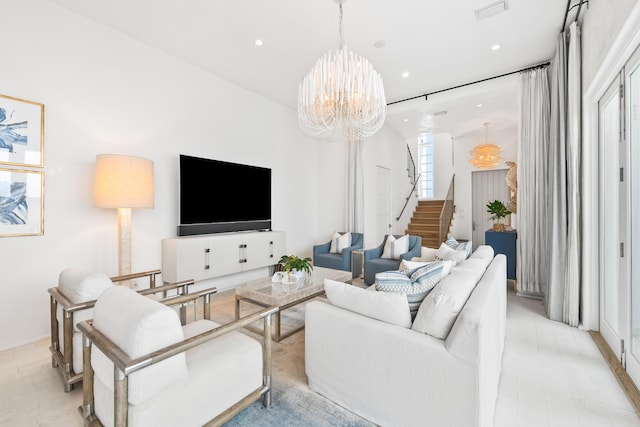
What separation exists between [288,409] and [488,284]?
1494mm

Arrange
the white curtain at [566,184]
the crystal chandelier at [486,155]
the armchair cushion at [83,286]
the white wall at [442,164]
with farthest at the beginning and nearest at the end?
the white wall at [442,164]
the crystal chandelier at [486,155]
the white curtain at [566,184]
the armchair cushion at [83,286]

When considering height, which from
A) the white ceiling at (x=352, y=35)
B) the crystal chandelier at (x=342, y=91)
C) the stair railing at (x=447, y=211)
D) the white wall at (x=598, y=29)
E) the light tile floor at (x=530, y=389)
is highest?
the white ceiling at (x=352, y=35)

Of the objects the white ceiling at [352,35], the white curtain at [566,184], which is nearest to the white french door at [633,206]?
the white curtain at [566,184]

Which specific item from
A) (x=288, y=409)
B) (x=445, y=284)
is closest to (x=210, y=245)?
(x=288, y=409)

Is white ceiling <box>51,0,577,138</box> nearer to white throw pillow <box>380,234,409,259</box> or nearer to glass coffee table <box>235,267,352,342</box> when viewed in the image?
white throw pillow <box>380,234,409,259</box>

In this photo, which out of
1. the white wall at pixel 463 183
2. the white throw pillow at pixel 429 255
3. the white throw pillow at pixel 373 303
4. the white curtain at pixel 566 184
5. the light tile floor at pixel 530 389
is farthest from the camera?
the white wall at pixel 463 183

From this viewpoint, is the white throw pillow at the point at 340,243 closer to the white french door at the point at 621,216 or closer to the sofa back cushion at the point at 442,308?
the white french door at the point at 621,216

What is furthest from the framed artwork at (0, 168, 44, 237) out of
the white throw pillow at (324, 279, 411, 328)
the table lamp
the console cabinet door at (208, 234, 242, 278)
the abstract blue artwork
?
the white throw pillow at (324, 279, 411, 328)

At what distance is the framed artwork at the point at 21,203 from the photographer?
2545 mm

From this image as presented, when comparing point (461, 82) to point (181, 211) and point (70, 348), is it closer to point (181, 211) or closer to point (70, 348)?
point (181, 211)

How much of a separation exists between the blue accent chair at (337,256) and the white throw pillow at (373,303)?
299cm

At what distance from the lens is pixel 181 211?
12.3 feet

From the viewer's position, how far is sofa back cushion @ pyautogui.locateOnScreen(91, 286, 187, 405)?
1215mm

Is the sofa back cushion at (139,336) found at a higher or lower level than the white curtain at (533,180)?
lower
